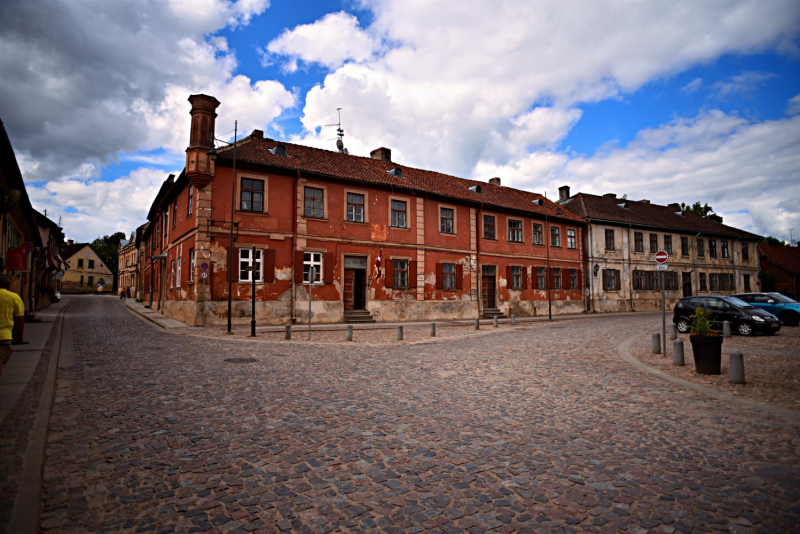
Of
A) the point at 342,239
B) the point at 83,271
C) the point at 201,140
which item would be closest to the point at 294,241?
the point at 342,239

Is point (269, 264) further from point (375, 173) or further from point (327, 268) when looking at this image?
point (375, 173)

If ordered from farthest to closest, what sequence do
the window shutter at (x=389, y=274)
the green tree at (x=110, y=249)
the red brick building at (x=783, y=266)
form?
the green tree at (x=110, y=249) → the red brick building at (x=783, y=266) → the window shutter at (x=389, y=274)

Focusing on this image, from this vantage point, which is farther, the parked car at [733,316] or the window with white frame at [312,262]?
the window with white frame at [312,262]

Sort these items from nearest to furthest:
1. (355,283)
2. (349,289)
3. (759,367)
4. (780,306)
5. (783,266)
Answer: (759,367) < (780,306) < (349,289) < (355,283) < (783,266)

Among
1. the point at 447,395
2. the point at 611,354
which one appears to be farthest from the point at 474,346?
the point at 447,395

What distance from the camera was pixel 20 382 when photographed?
24.4 feet

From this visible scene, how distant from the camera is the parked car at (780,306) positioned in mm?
19578

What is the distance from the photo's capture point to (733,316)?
16.8 m

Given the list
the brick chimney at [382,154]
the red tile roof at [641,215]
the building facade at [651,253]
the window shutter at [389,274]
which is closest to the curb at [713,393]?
the window shutter at [389,274]

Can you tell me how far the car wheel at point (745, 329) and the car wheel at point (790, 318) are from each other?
17.3 ft

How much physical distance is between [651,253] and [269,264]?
32.9 m

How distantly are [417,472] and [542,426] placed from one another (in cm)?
223

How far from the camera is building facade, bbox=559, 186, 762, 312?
115ft

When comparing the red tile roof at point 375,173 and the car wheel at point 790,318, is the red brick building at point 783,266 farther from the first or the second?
the car wheel at point 790,318
